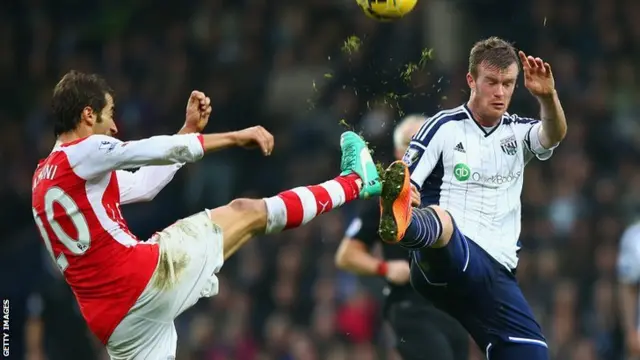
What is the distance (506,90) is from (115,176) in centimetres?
224

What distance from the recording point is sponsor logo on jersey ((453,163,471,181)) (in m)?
6.96

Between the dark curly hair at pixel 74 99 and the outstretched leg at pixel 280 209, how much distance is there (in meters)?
Result: 0.87

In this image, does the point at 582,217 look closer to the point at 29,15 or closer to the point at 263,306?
the point at 263,306

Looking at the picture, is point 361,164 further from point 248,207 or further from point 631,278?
point 631,278

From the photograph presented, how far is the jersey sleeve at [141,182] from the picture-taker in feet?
22.8

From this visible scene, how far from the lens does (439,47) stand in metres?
13.7

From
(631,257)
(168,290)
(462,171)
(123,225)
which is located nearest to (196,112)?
(123,225)

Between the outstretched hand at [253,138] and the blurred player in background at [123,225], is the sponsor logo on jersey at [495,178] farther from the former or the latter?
the outstretched hand at [253,138]

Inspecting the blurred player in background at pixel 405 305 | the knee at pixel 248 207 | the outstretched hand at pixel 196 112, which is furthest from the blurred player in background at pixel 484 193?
the outstretched hand at pixel 196 112

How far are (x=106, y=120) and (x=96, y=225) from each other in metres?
0.60

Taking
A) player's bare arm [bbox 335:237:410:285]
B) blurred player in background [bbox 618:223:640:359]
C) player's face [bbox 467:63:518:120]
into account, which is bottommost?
blurred player in background [bbox 618:223:640:359]

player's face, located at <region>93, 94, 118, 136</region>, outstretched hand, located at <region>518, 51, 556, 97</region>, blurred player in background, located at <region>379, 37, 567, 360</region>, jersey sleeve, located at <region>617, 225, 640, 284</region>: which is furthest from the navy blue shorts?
jersey sleeve, located at <region>617, 225, 640, 284</region>

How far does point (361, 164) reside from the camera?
275 inches

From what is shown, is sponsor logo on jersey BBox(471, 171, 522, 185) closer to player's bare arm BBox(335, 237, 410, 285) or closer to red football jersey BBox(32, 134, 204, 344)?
player's bare arm BBox(335, 237, 410, 285)
